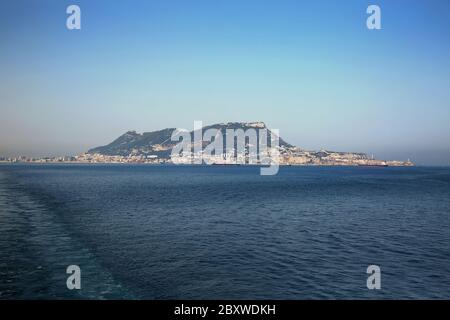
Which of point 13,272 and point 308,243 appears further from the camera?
point 308,243
